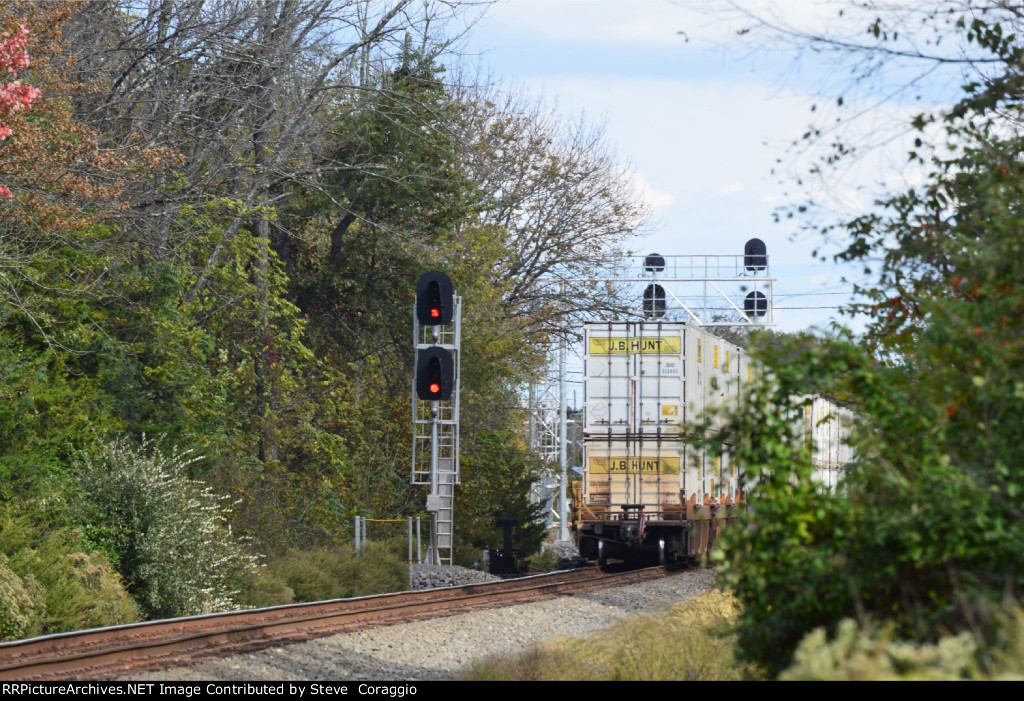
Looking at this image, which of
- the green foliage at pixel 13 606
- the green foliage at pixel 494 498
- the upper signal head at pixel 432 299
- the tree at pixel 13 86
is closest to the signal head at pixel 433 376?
the upper signal head at pixel 432 299

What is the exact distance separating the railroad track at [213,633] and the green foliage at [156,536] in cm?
196

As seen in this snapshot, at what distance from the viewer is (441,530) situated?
2338 centimetres

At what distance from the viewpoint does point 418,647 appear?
12727mm

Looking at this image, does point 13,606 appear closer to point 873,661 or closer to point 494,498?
point 873,661

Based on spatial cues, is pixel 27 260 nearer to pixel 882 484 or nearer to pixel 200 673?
pixel 200 673

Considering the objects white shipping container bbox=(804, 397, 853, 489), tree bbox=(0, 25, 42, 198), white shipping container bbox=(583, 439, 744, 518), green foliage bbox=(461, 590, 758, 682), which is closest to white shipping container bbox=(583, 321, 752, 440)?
white shipping container bbox=(583, 439, 744, 518)

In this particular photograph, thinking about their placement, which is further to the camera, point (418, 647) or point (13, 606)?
point (13, 606)

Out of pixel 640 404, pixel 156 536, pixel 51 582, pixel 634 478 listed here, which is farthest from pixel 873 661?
pixel 634 478

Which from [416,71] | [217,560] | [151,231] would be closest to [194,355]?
[151,231]

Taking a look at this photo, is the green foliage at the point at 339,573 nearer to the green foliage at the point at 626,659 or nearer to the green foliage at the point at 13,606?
the green foliage at the point at 13,606

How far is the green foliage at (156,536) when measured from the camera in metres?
16.3

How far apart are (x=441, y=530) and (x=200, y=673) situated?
1338 cm

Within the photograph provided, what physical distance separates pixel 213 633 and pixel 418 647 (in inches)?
79.9

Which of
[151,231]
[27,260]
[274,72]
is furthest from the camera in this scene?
[274,72]
